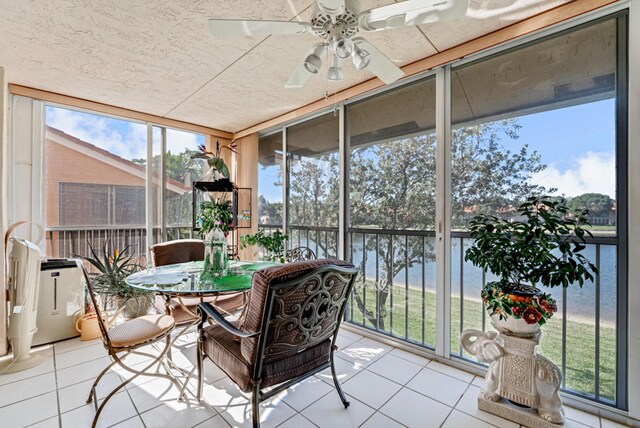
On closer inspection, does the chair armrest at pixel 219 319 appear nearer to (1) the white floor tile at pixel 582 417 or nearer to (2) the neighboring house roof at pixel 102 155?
(1) the white floor tile at pixel 582 417

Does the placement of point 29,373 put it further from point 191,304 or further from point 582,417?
point 582,417

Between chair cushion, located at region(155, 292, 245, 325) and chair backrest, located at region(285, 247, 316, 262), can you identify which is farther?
chair backrest, located at region(285, 247, 316, 262)

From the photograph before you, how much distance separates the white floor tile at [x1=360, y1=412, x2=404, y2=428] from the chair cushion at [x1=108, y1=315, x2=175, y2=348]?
1.43 meters

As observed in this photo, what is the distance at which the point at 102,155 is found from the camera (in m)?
3.59

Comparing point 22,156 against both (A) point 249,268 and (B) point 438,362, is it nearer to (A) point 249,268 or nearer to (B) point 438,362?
(A) point 249,268

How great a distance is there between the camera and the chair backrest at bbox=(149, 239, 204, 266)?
9.04ft

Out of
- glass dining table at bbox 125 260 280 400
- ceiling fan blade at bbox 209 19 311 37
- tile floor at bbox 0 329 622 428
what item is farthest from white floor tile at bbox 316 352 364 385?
ceiling fan blade at bbox 209 19 311 37

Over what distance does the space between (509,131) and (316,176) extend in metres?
2.03

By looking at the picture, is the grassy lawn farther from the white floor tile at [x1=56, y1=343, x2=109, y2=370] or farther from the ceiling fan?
the white floor tile at [x1=56, y1=343, x2=109, y2=370]

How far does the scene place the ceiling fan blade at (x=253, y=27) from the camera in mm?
1371

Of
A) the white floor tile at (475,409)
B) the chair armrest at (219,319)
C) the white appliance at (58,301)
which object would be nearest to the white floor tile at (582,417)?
the white floor tile at (475,409)

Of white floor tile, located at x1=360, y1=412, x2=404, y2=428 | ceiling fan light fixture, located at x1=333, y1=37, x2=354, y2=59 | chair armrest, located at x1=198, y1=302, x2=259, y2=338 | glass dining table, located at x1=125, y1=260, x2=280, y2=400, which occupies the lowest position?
white floor tile, located at x1=360, y1=412, x2=404, y2=428

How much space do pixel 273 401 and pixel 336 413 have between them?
433mm

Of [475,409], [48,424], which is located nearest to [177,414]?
[48,424]
